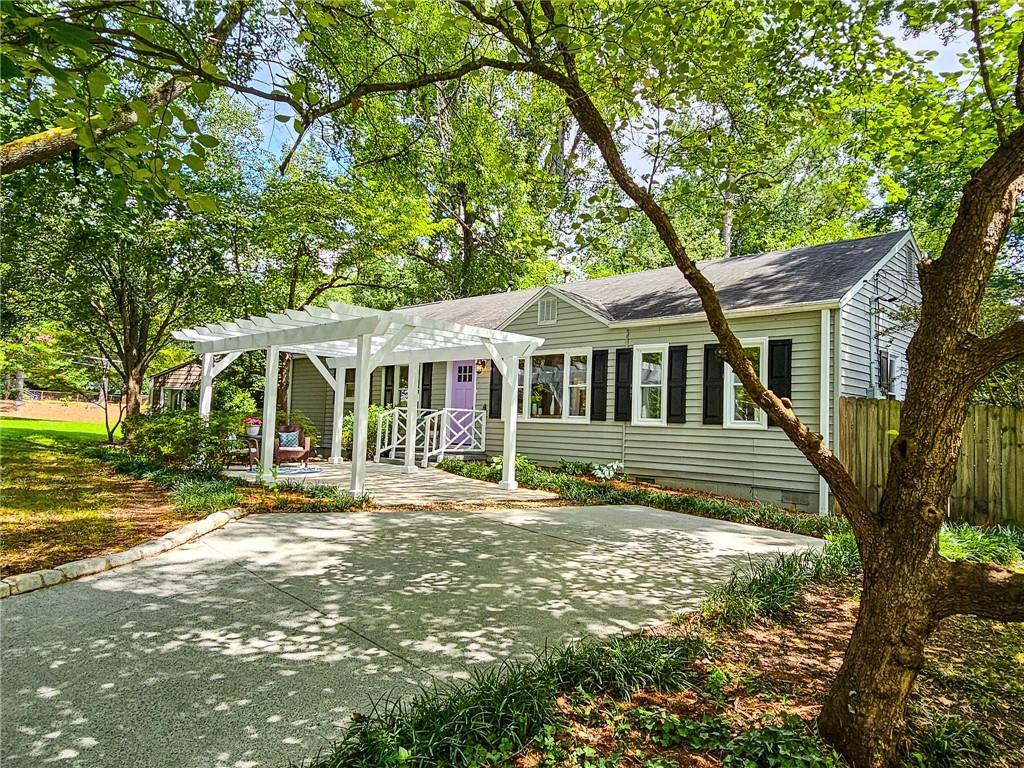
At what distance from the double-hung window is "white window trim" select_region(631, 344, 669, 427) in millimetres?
1164

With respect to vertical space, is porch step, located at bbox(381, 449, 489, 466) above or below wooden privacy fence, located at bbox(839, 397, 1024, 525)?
below

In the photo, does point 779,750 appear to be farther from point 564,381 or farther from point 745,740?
point 564,381

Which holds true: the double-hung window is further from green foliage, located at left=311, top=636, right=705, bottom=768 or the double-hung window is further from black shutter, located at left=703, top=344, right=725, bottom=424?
green foliage, located at left=311, top=636, right=705, bottom=768

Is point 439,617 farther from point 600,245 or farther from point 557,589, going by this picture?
point 600,245

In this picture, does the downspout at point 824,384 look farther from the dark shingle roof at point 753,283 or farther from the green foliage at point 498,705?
the green foliage at point 498,705

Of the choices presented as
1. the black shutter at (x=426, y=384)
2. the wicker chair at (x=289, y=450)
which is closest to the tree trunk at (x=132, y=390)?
the wicker chair at (x=289, y=450)

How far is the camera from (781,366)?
31.0 ft

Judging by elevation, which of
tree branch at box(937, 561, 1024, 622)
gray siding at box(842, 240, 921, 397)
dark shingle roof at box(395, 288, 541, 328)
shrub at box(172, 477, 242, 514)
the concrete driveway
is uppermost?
dark shingle roof at box(395, 288, 541, 328)

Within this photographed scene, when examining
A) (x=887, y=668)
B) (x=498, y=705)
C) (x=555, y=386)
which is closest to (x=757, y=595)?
(x=887, y=668)

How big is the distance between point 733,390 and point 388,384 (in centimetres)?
1016

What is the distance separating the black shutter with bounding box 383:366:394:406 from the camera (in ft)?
53.9

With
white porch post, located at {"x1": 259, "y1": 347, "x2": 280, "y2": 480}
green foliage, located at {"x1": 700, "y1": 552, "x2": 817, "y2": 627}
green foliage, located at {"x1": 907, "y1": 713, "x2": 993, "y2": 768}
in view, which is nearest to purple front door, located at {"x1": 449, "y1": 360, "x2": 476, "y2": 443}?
white porch post, located at {"x1": 259, "y1": 347, "x2": 280, "y2": 480}

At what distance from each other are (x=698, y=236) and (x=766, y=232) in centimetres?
292

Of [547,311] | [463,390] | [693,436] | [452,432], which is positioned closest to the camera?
[693,436]
